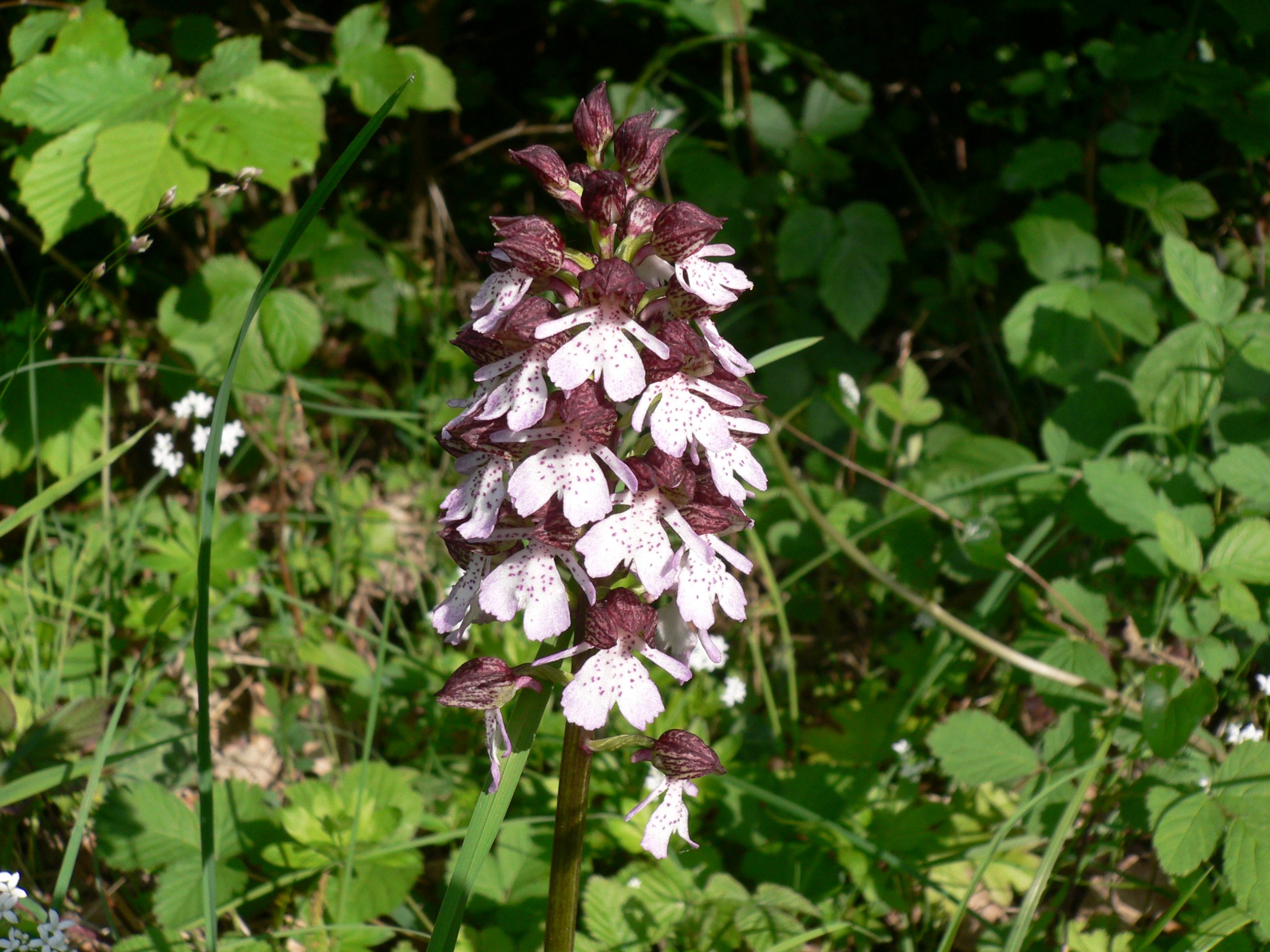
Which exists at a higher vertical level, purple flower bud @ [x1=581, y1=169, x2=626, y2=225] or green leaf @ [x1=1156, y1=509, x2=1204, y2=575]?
purple flower bud @ [x1=581, y1=169, x2=626, y2=225]

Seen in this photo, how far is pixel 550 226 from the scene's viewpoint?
1249 millimetres

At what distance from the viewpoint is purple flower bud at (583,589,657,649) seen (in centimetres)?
A: 122

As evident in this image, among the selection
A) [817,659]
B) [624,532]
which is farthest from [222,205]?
[624,532]

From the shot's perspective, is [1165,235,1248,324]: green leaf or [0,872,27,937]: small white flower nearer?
[0,872,27,937]: small white flower

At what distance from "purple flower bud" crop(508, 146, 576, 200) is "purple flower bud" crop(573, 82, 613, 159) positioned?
0.16ft

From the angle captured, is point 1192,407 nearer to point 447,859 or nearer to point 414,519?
point 447,859

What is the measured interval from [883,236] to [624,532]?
2.49 meters

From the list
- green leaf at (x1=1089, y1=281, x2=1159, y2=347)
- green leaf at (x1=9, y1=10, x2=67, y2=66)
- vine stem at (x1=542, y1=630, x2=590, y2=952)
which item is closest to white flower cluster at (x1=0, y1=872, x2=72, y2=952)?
vine stem at (x1=542, y1=630, x2=590, y2=952)

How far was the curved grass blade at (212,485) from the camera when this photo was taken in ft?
3.68

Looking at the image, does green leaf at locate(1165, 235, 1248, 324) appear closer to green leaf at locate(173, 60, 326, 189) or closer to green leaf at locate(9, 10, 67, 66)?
green leaf at locate(173, 60, 326, 189)

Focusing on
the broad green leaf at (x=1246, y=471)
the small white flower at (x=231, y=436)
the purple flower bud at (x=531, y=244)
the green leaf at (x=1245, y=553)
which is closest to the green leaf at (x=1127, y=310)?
the broad green leaf at (x=1246, y=471)

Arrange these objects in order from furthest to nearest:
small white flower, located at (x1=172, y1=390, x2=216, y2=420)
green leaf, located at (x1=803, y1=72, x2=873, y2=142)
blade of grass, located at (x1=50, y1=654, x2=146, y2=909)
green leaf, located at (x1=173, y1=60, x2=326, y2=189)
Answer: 1. green leaf, located at (x1=803, y1=72, x2=873, y2=142)
2. small white flower, located at (x1=172, y1=390, x2=216, y2=420)
3. green leaf, located at (x1=173, y1=60, x2=326, y2=189)
4. blade of grass, located at (x1=50, y1=654, x2=146, y2=909)

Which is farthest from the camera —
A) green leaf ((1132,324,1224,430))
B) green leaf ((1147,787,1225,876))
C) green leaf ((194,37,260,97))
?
green leaf ((194,37,260,97))

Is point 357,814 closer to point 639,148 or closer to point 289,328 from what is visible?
point 639,148
